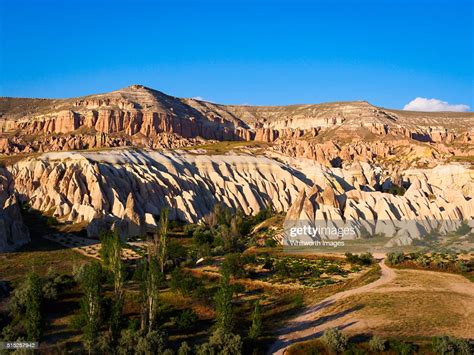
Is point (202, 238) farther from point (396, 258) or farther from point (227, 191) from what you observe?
point (227, 191)

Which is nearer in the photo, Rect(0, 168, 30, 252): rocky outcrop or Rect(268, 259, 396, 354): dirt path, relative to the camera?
Rect(268, 259, 396, 354): dirt path

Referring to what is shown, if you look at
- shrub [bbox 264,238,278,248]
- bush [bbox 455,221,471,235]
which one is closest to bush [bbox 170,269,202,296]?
shrub [bbox 264,238,278,248]

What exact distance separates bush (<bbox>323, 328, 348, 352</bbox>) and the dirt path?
2159mm

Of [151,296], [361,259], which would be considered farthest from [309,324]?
[361,259]

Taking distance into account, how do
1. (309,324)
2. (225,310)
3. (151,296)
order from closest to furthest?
1. (225,310)
2. (151,296)
3. (309,324)

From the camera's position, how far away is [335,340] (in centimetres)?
2278

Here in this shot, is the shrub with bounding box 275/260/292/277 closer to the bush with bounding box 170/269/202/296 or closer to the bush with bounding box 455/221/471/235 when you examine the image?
the bush with bounding box 170/269/202/296

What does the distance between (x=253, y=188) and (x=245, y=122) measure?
93.2 meters

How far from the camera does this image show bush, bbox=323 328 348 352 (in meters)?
22.8

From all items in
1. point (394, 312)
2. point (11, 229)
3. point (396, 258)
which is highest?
point (11, 229)

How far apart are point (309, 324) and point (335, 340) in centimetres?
466

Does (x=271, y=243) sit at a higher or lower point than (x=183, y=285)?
higher

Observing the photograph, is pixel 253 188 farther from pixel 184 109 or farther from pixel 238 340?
pixel 184 109

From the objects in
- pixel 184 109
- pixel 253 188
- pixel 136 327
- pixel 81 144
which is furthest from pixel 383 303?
pixel 184 109
